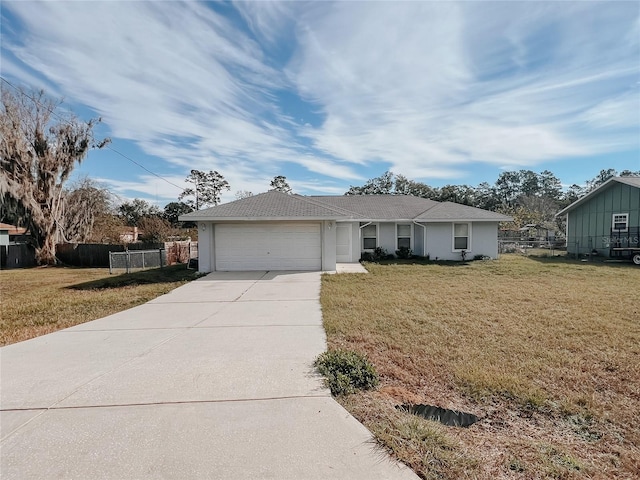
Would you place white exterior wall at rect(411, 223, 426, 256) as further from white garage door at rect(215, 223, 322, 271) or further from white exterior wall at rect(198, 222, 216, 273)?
white exterior wall at rect(198, 222, 216, 273)

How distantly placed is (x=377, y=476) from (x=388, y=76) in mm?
11791

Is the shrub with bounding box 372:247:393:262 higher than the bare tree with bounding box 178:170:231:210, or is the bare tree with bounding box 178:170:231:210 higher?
the bare tree with bounding box 178:170:231:210

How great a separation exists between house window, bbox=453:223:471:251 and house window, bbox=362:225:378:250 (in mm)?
3966

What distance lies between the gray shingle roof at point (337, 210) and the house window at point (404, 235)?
68 cm

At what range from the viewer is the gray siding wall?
17984mm

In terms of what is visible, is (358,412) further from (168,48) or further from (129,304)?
(168,48)

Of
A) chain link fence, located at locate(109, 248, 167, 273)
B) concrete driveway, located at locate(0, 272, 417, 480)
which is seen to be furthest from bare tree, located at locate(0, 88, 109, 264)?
concrete driveway, located at locate(0, 272, 417, 480)

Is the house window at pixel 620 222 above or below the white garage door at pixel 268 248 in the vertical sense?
above

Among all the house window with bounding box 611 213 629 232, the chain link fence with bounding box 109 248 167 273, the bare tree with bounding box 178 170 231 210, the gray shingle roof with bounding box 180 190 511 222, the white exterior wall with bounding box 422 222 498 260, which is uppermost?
the bare tree with bounding box 178 170 231 210

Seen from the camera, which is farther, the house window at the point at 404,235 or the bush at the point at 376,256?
the house window at the point at 404,235

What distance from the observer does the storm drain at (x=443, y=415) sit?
3.11 metres

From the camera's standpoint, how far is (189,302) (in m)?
8.58

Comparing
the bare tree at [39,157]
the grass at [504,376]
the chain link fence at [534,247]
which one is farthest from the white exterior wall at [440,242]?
the bare tree at [39,157]

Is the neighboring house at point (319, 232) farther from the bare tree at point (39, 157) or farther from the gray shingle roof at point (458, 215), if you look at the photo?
the bare tree at point (39, 157)
